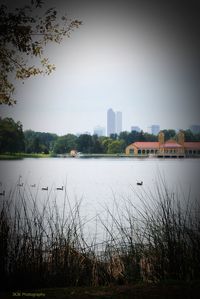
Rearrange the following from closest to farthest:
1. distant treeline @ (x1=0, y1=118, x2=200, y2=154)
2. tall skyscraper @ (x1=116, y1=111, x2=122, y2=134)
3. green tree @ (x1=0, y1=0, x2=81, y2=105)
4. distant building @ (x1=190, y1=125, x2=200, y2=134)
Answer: green tree @ (x1=0, y1=0, x2=81, y2=105) < distant treeline @ (x1=0, y1=118, x2=200, y2=154) < tall skyscraper @ (x1=116, y1=111, x2=122, y2=134) < distant building @ (x1=190, y1=125, x2=200, y2=134)

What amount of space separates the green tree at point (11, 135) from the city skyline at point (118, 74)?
0.56 ft

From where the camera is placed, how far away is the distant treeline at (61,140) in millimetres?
7344

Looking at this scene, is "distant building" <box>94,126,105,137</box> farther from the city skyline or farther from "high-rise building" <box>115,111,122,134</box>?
"high-rise building" <box>115,111,122,134</box>

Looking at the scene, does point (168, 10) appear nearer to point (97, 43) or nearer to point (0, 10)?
point (97, 43)

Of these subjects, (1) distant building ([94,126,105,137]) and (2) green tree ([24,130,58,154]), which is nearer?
(2) green tree ([24,130,58,154])

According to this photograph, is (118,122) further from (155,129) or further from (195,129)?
(155,129)

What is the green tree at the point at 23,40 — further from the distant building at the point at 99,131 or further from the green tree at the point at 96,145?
the green tree at the point at 96,145

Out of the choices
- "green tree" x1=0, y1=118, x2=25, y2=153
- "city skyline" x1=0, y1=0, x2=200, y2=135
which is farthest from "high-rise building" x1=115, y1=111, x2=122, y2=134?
"green tree" x1=0, y1=118, x2=25, y2=153

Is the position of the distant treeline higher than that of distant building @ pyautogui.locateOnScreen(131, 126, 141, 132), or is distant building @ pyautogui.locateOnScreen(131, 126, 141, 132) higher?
distant building @ pyautogui.locateOnScreen(131, 126, 141, 132)

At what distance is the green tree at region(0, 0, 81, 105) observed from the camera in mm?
3287

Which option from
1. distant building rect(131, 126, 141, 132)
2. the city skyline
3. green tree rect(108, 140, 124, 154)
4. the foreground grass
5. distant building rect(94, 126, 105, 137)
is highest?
the city skyline

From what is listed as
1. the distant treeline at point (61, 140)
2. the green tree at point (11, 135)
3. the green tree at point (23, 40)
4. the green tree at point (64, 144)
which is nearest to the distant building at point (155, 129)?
the distant treeline at point (61, 140)

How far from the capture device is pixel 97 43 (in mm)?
11242

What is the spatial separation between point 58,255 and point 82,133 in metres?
9.07
